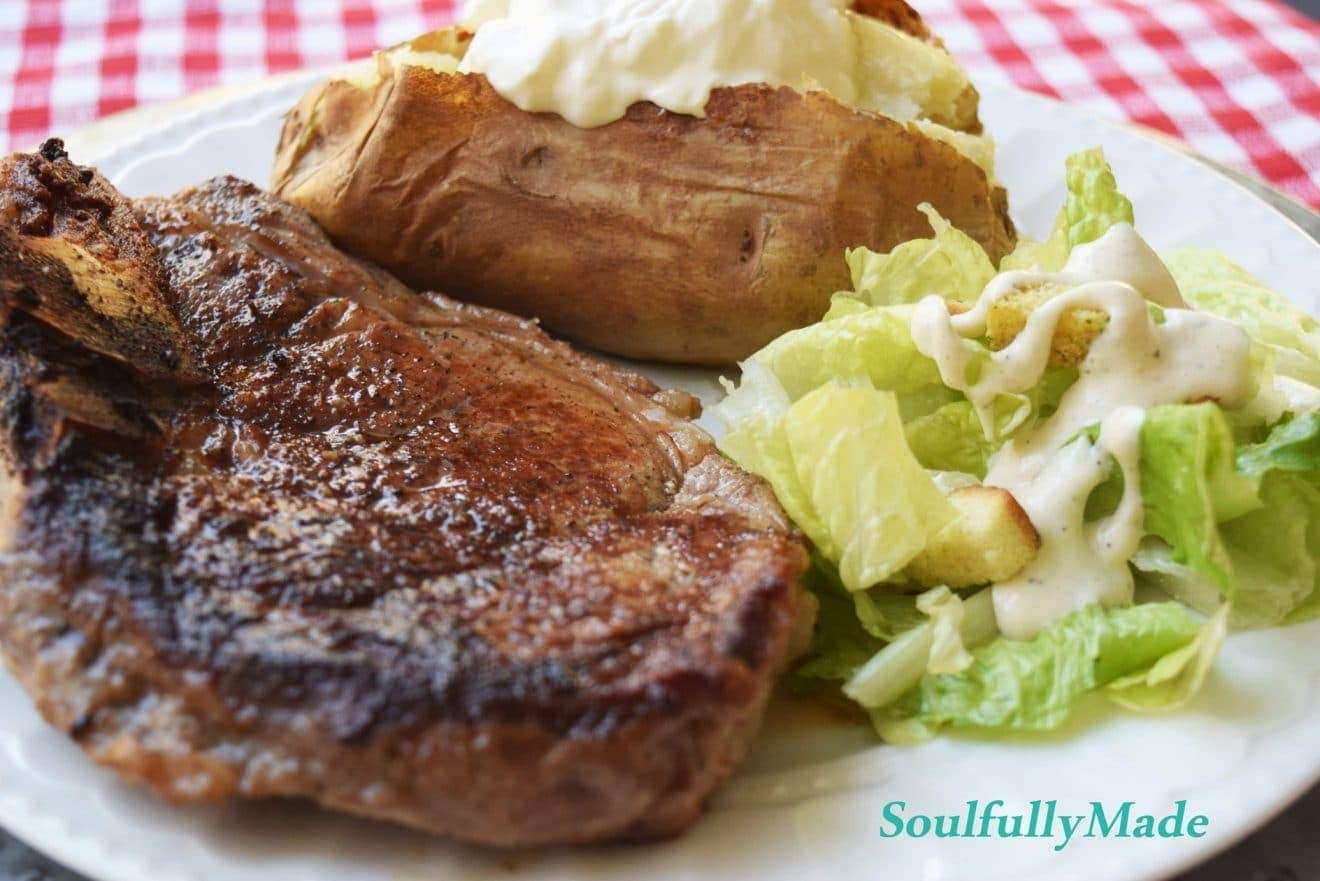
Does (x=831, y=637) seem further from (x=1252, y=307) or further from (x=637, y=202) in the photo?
(x=1252, y=307)

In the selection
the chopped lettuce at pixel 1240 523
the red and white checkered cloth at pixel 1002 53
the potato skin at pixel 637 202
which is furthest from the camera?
the red and white checkered cloth at pixel 1002 53

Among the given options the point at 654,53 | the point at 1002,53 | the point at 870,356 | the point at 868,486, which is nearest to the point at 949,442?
the point at 870,356

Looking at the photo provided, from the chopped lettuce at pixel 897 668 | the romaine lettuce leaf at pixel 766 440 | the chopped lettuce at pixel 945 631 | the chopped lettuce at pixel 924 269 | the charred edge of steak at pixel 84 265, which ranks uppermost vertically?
the charred edge of steak at pixel 84 265

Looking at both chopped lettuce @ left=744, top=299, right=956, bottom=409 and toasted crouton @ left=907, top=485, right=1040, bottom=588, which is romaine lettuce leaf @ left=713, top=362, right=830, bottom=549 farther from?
toasted crouton @ left=907, top=485, right=1040, bottom=588

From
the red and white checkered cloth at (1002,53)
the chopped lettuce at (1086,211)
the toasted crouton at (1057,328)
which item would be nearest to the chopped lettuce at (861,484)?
the toasted crouton at (1057,328)

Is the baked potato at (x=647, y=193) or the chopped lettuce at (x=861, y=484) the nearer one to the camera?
the chopped lettuce at (x=861, y=484)

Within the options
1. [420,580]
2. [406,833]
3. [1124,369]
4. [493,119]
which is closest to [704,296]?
[493,119]

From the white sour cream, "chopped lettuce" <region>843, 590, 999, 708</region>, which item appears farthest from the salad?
the white sour cream

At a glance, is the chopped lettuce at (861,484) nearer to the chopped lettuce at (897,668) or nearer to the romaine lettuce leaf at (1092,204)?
the chopped lettuce at (897,668)
